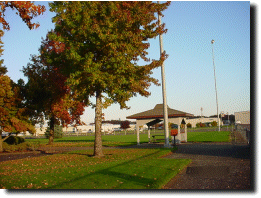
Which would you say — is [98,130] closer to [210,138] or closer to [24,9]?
[24,9]

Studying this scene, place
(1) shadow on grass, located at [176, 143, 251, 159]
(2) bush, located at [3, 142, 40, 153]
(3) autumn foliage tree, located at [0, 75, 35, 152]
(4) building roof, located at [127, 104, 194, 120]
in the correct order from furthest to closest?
(4) building roof, located at [127, 104, 194, 120] → (2) bush, located at [3, 142, 40, 153] → (3) autumn foliage tree, located at [0, 75, 35, 152] → (1) shadow on grass, located at [176, 143, 251, 159]

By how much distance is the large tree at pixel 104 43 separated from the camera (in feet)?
47.4

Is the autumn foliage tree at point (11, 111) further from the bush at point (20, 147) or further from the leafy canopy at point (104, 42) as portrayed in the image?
the leafy canopy at point (104, 42)

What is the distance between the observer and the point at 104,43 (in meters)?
14.8

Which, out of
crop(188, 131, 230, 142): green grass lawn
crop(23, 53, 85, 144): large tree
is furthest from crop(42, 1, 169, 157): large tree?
crop(188, 131, 230, 142): green grass lawn

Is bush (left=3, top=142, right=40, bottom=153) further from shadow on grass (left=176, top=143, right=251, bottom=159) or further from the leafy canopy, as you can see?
shadow on grass (left=176, top=143, right=251, bottom=159)

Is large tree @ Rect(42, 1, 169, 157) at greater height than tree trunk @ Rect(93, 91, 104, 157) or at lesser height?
greater

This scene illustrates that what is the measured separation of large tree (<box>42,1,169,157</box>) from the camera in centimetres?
1446

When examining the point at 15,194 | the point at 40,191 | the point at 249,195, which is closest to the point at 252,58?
the point at 249,195

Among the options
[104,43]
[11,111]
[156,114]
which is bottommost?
[156,114]

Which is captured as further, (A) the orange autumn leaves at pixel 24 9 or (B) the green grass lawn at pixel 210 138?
(B) the green grass lawn at pixel 210 138

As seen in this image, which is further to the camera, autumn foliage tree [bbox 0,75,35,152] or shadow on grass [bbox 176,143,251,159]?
autumn foliage tree [bbox 0,75,35,152]

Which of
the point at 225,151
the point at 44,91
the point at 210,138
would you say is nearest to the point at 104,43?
the point at 225,151

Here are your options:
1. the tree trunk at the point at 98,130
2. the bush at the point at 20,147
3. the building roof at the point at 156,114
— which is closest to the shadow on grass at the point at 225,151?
the tree trunk at the point at 98,130
